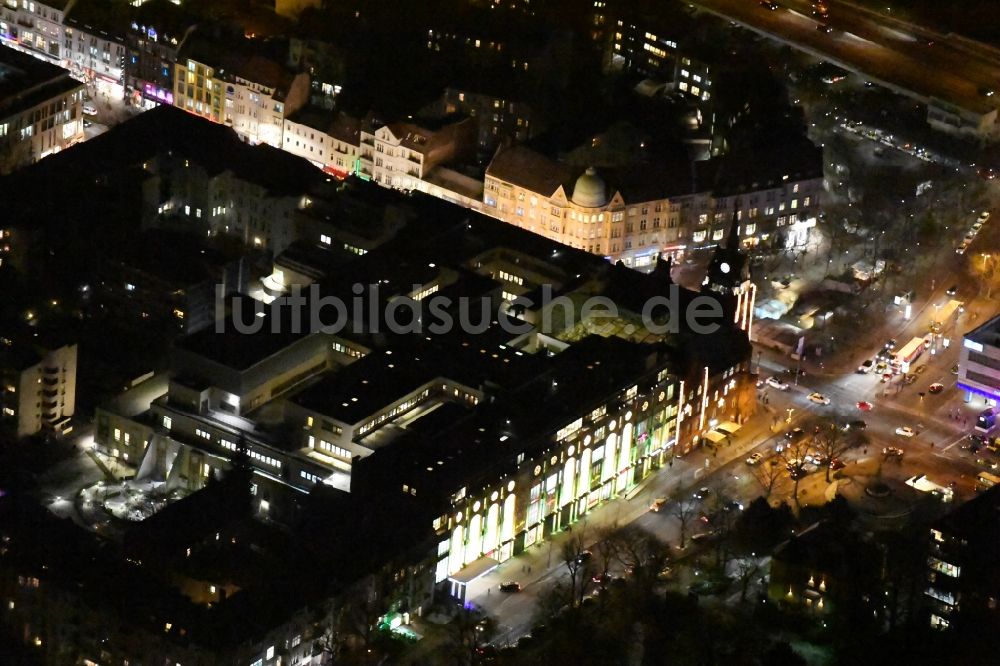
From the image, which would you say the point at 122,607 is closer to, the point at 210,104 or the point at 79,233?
the point at 79,233

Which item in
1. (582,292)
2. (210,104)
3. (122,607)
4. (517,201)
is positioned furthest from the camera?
(210,104)

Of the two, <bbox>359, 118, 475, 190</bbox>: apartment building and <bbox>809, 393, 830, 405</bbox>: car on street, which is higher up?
<bbox>359, 118, 475, 190</bbox>: apartment building

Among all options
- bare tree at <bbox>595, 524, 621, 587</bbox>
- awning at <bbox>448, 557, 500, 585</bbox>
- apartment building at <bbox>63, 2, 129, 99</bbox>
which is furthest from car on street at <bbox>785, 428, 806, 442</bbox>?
apartment building at <bbox>63, 2, 129, 99</bbox>

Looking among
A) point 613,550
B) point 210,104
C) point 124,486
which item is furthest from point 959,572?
point 210,104

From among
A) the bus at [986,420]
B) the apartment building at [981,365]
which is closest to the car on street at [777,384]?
the apartment building at [981,365]

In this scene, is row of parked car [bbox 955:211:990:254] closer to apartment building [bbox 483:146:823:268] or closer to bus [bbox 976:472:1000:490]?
apartment building [bbox 483:146:823:268]

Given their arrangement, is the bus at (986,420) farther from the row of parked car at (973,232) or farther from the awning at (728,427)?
the row of parked car at (973,232)
